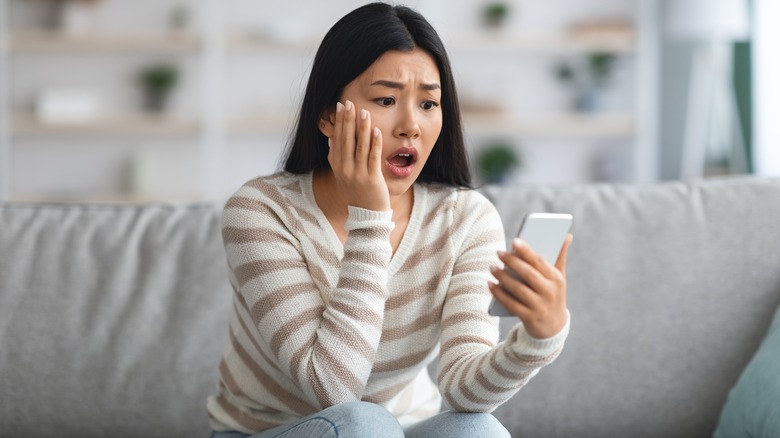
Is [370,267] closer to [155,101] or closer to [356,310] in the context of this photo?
[356,310]

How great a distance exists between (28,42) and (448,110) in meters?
4.49

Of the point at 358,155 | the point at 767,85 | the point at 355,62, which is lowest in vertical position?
the point at 767,85

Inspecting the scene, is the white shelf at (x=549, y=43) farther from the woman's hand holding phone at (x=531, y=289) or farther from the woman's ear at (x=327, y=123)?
the woman's hand holding phone at (x=531, y=289)

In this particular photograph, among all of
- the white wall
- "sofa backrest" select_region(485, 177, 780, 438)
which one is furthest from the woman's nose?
the white wall

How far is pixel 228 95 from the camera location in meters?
Result: 5.46

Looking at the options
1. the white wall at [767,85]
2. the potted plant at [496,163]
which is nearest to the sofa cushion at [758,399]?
the white wall at [767,85]

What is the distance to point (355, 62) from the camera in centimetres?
128

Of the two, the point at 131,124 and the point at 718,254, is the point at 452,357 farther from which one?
the point at 131,124

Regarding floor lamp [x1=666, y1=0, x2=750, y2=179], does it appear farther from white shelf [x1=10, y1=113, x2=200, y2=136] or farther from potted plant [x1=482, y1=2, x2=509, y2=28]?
white shelf [x1=10, y1=113, x2=200, y2=136]

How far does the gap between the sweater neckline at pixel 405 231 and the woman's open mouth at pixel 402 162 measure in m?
0.13

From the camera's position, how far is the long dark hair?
4.19 ft

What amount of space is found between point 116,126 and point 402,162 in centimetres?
428

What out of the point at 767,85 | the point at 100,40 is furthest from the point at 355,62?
the point at 100,40

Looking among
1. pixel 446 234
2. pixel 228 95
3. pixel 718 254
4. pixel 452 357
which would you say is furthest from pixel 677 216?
pixel 228 95
